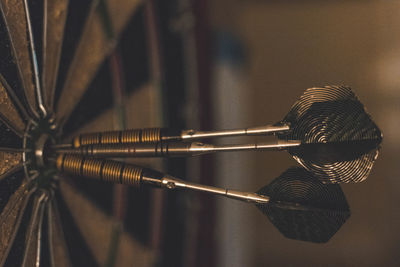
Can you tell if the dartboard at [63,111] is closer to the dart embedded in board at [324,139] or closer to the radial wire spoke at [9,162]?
the radial wire spoke at [9,162]

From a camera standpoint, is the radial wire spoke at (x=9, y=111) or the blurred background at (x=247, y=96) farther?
the blurred background at (x=247, y=96)

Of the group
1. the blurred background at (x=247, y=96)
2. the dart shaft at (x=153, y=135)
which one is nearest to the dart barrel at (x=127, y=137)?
the dart shaft at (x=153, y=135)

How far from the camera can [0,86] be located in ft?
1.12

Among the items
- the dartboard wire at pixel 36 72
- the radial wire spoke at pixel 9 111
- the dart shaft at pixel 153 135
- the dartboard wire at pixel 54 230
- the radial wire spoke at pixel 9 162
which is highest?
the dartboard wire at pixel 36 72

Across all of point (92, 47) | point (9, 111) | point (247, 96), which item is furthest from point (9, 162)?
point (247, 96)

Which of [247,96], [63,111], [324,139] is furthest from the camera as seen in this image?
[247,96]

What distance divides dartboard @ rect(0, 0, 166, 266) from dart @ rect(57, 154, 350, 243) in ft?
0.20

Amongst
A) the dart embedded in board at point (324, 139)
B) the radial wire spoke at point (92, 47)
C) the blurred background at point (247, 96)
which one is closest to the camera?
the dart embedded in board at point (324, 139)

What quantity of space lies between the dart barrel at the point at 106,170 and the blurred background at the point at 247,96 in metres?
0.13

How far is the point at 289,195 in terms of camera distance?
34cm

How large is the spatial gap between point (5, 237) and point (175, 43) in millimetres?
375

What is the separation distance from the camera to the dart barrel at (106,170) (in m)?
0.35

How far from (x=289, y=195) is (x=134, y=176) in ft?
0.46

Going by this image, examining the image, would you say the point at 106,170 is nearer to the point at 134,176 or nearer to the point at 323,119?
the point at 134,176
